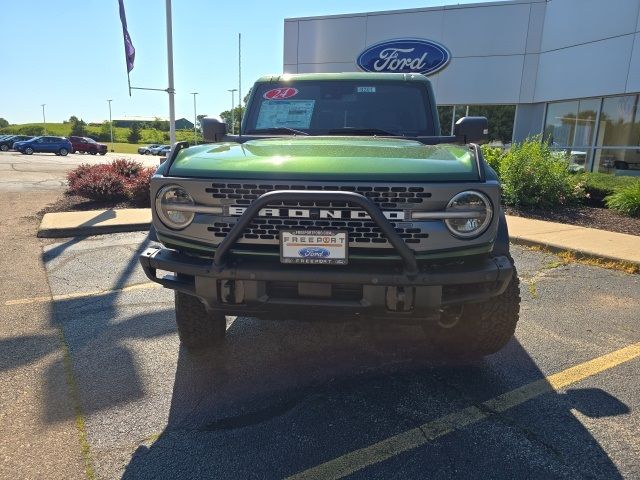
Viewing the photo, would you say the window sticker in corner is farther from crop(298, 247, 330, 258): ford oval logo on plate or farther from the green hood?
crop(298, 247, 330, 258): ford oval logo on plate

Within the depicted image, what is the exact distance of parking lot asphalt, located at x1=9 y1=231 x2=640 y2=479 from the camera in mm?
2240

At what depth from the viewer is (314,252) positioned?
2.40 meters

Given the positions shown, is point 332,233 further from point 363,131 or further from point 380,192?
point 363,131

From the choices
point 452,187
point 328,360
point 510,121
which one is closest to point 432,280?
point 452,187

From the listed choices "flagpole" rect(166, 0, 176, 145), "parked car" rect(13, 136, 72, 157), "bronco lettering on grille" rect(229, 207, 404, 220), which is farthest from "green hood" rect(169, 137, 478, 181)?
"parked car" rect(13, 136, 72, 157)

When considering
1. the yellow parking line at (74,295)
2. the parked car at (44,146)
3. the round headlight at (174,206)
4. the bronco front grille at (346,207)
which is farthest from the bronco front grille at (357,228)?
the parked car at (44,146)

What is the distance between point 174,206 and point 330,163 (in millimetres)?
876

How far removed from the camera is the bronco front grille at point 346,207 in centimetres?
239

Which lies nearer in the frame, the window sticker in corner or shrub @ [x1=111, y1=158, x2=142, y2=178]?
the window sticker in corner

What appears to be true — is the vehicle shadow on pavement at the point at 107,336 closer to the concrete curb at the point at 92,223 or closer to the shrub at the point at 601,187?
the concrete curb at the point at 92,223

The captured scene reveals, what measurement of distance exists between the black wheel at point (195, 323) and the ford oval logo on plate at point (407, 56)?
49.4 feet

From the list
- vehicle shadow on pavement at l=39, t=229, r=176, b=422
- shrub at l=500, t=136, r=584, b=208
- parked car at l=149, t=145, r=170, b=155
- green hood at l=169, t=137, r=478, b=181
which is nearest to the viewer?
green hood at l=169, t=137, r=478, b=181

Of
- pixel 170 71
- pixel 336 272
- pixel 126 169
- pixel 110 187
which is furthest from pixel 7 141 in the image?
pixel 336 272

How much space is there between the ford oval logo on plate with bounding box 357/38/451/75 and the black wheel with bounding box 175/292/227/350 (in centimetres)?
1505
